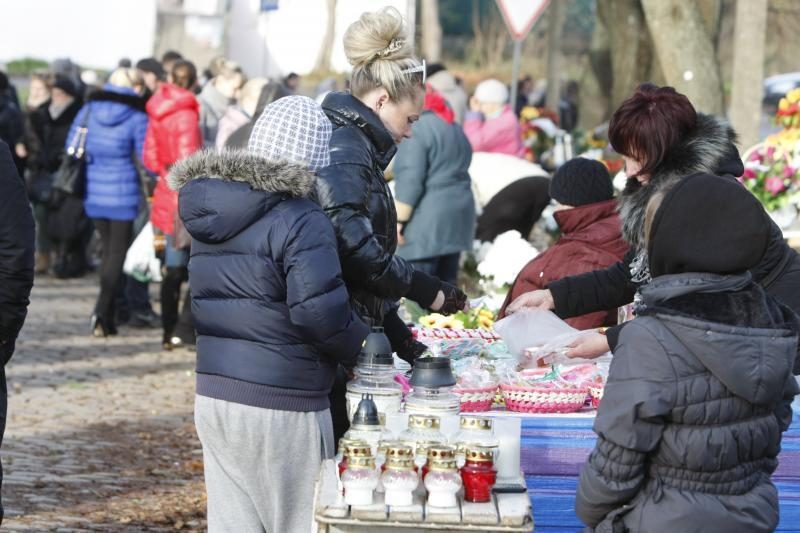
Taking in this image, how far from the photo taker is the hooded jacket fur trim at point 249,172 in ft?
13.8

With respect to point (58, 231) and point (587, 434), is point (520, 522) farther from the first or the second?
point (58, 231)

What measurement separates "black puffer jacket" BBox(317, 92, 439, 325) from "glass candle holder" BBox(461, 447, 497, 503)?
0.94m

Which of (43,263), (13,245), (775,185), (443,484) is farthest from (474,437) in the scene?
(43,263)

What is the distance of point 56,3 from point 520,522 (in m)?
27.1

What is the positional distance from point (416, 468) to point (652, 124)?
1.64 metres

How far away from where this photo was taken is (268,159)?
4.27m

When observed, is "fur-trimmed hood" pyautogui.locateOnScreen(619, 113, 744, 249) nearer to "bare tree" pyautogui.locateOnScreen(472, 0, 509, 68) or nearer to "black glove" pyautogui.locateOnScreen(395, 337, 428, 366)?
"black glove" pyautogui.locateOnScreen(395, 337, 428, 366)

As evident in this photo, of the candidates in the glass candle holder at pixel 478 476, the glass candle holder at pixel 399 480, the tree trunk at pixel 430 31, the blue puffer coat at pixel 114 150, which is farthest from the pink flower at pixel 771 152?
the tree trunk at pixel 430 31

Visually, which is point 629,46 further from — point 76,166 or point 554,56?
point 554,56

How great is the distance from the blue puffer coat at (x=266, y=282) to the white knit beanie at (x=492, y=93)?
9.43 meters

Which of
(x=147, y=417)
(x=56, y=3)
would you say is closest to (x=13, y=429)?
(x=147, y=417)

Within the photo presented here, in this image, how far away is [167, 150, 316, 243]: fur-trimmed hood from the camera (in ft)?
13.8

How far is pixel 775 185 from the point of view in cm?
889

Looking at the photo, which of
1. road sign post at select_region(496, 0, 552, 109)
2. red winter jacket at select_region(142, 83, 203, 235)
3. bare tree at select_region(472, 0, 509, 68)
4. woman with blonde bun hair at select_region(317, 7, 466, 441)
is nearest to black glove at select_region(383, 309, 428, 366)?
woman with blonde bun hair at select_region(317, 7, 466, 441)
